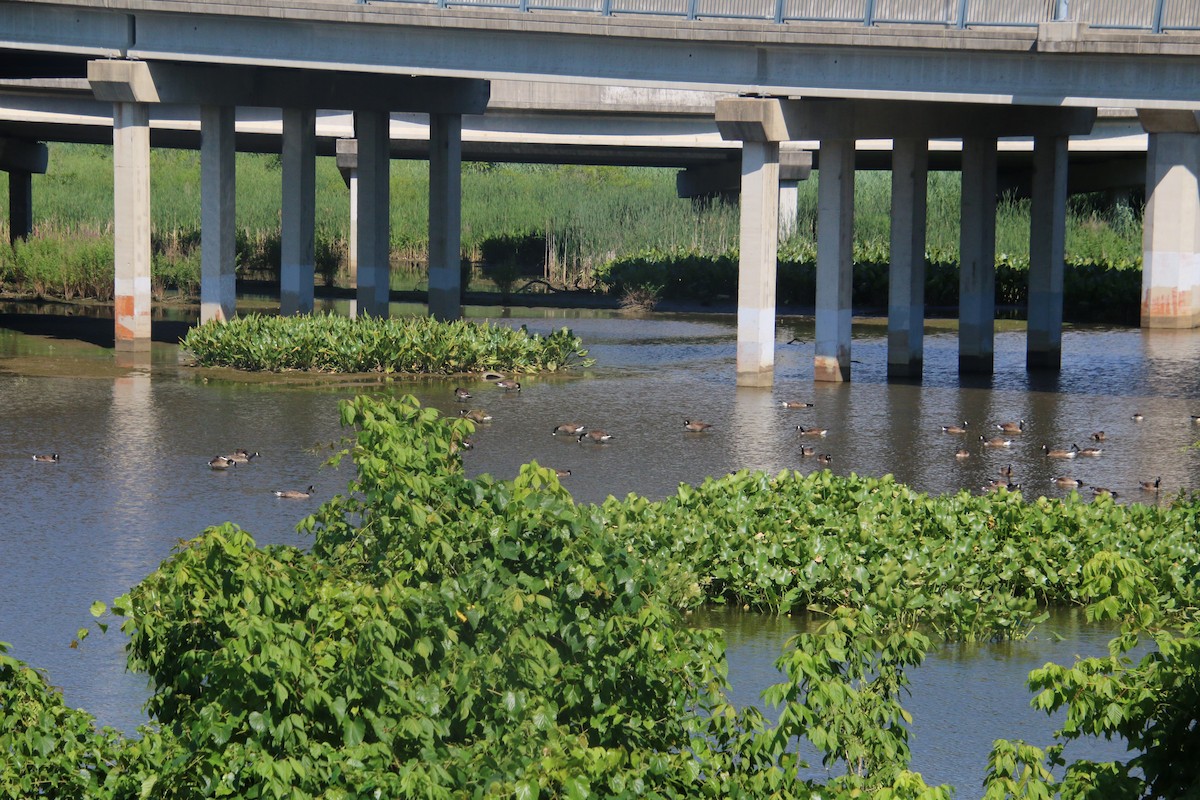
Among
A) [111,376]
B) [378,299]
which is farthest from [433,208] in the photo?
[111,376]

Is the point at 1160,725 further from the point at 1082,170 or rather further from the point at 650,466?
the point at 1082,170

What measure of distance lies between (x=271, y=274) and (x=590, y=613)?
1692 inches

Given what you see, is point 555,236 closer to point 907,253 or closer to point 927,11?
point 907,253

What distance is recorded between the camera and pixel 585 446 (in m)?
19.7

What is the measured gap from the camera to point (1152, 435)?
69.1 feet

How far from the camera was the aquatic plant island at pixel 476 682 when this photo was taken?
6.66 meters

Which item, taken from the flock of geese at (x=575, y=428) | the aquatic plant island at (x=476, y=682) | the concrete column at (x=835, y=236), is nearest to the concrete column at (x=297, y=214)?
the flock of geese at (x=575, y=428)

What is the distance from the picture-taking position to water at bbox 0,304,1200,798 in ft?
36.8

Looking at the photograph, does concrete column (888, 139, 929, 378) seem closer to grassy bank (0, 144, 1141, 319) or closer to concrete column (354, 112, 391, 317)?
concrete column (354, 112, 391, 317)

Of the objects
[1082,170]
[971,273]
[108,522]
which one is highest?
[1082,170]

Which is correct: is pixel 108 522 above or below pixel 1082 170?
below

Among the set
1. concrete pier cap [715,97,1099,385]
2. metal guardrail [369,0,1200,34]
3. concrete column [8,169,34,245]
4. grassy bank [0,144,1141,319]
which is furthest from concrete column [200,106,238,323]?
concrete column [8,169,34,245]

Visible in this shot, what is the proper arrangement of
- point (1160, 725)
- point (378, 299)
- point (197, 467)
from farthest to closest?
point (378, 299)
point (197, 467)
point (1160, 725)

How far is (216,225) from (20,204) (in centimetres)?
2492
